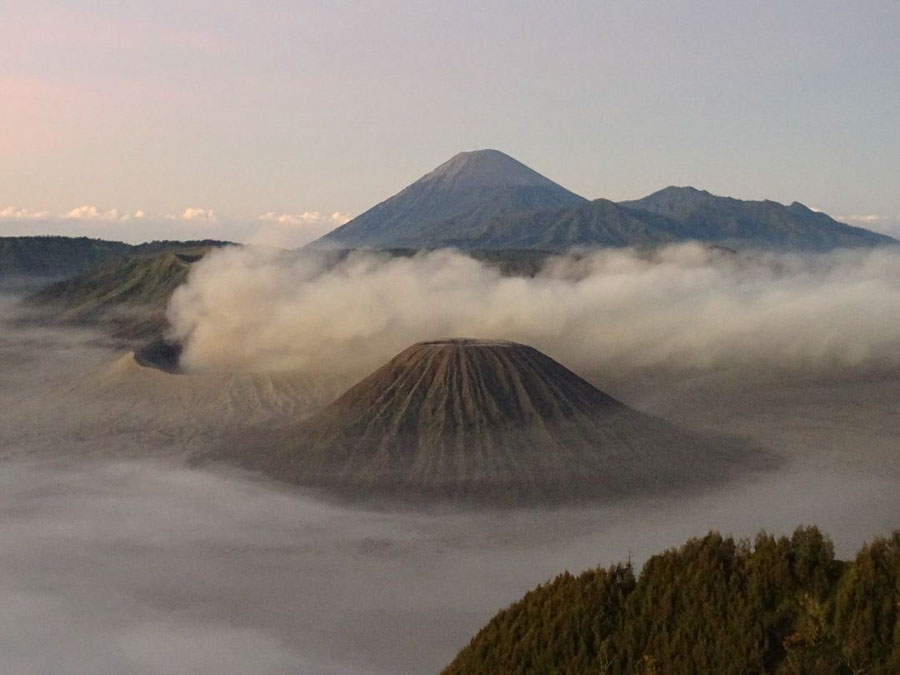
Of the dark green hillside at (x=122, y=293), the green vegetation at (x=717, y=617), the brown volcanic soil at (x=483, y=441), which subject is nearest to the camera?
the green vegetation at (x=717, y=617)

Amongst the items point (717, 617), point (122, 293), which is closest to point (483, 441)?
point (717, 617)

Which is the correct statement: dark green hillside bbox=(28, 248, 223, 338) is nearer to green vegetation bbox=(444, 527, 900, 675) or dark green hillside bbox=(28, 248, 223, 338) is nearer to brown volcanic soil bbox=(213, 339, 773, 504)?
brown volcanic soil bbox=(213, 339, 773, 504)

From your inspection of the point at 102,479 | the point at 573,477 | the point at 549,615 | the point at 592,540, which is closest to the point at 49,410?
the point at 102,479

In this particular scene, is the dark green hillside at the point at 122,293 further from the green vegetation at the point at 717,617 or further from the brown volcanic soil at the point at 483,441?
the green vegetation at the point at 717,617

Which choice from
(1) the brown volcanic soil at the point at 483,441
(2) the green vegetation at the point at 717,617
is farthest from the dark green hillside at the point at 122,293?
(2) the green vegetation at the point at 717,617

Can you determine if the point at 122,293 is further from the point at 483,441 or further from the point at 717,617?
the point at 717,617

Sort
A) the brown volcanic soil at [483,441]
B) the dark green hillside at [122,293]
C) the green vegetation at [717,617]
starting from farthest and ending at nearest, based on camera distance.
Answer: the dark green hillside at [122,293]
the brown volcanic soil at [483,441]
the green vegetation at [717,617]

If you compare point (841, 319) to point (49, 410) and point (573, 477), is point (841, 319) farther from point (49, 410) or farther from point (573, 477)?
point (49, 410)
